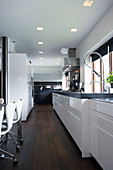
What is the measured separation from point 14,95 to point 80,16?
11.0 ft

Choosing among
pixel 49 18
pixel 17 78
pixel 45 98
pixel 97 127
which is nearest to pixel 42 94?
pixel 45 98

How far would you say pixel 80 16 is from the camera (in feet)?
13.6

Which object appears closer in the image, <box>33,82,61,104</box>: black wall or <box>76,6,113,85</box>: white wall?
<box>76,6,113,85</box>: white wall

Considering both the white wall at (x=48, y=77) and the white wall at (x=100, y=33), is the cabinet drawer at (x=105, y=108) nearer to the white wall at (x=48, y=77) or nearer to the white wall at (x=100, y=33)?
the white wall at (x=100, y=33)

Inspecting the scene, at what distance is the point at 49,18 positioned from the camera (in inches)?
169

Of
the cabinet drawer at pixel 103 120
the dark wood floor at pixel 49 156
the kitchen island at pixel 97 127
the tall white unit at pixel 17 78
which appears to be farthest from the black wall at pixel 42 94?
the cabinet drawer at pixel 103 120

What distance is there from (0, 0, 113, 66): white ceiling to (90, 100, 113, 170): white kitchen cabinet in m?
2.45

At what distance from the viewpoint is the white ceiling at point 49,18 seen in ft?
11.7

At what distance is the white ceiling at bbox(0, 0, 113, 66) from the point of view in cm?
356

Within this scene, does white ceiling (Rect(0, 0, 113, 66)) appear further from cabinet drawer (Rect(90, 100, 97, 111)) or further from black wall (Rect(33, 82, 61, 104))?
black wall (Rect(33, 82, 61, 104))

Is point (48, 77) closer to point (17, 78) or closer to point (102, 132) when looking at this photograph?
point (17, 78)

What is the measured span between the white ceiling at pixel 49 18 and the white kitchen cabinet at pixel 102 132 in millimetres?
2448

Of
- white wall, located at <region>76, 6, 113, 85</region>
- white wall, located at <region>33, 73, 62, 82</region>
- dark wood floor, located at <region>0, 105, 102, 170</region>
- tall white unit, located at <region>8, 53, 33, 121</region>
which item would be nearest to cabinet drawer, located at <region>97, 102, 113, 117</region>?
dark wood floor, located at <region>0, 105, 102, 170</region>

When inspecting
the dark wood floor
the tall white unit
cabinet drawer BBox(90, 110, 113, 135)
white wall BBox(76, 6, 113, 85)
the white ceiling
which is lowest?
the dark wood floor
